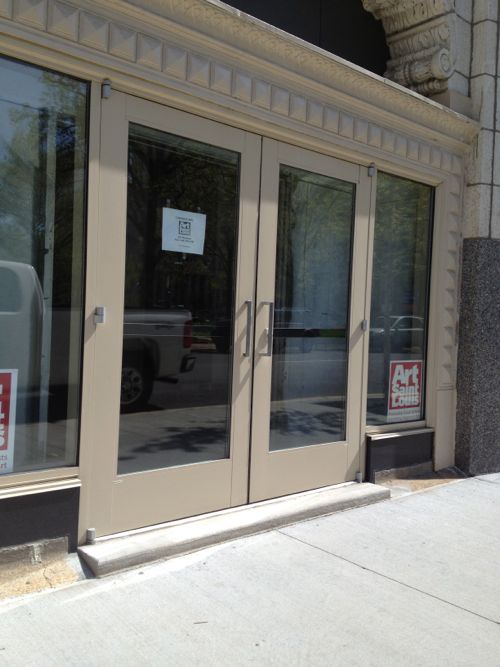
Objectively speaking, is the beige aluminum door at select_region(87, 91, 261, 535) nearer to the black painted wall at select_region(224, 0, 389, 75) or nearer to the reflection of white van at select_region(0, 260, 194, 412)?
the reflection of white van at select_region(0, 260, 194, 412)

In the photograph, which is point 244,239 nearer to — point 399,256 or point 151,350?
point 151,350

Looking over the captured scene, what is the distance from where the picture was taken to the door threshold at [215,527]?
3410 mm

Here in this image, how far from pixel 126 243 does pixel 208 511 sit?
Result: 1.77m

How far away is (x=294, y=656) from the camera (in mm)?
2721

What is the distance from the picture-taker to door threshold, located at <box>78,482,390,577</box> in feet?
11.2

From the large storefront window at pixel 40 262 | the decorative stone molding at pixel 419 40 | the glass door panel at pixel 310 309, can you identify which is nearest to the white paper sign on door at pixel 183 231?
the large storefront window at pixel 40 262

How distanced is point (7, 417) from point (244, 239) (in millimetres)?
→ 1873

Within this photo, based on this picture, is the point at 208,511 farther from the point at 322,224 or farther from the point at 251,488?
the point at 322,224

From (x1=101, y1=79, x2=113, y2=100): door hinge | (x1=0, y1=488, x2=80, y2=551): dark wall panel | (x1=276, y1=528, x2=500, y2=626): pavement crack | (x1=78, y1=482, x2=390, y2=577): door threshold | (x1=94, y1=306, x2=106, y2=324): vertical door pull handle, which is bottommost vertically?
(x1=276, y1=528, x2=500, y2=626): pavement crack

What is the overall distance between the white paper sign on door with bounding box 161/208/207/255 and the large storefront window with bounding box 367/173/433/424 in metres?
1.85

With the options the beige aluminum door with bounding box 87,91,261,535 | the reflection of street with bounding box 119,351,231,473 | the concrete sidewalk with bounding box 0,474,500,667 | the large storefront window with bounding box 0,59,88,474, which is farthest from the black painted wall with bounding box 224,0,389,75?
the concrete sidewalk with bounding box 0,474,500,667

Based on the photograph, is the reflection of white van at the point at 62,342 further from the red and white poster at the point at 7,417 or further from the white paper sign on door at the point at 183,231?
the white paper sign on door at the point at 183,231

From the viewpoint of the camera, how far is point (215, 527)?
12.7ft

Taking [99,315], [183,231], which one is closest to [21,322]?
[99,315]
